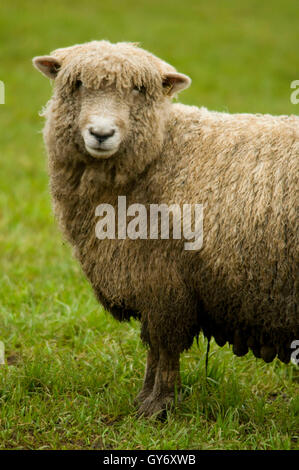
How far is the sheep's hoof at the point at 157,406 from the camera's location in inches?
142

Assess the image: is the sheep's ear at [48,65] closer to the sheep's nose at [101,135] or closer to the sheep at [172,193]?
the sheep at [172,193]

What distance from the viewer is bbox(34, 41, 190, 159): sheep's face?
10.1ft

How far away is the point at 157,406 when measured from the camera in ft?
11.8

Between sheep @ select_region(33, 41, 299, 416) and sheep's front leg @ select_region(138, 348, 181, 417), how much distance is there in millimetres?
17

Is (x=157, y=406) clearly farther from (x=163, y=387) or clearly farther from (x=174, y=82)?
(x=174, y=82)

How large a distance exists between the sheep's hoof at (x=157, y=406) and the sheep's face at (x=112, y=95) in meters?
1.47

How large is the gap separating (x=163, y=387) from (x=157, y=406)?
0.37 ft

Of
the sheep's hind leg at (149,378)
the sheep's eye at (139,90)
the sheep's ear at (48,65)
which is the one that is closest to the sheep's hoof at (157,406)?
the sheep's hind leg at (149,378)

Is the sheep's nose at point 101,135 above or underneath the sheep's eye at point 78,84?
underneath

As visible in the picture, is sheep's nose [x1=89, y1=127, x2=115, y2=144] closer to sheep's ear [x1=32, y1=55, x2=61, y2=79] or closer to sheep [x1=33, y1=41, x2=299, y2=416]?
sheep [x1=33, y1=41, x2=299, y2=416]

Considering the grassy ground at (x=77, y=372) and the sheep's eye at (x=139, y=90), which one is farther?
the grassy ground at (x=77, y=372)

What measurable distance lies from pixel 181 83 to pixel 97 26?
1679 cm

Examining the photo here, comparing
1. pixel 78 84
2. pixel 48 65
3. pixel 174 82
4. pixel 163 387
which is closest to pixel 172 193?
pixel 174 82

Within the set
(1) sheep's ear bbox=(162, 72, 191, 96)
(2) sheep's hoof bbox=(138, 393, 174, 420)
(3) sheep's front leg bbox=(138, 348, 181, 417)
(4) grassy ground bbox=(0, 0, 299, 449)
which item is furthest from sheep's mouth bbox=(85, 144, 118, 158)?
(2) sheep's hoof bbox=(138, 393, 174, 420)
